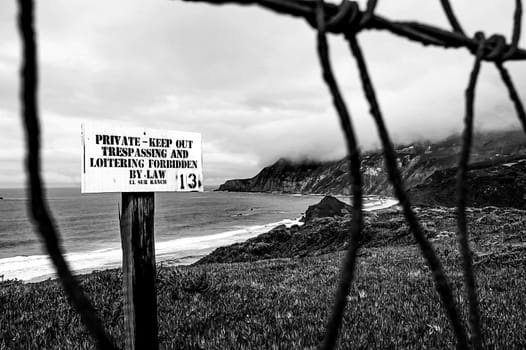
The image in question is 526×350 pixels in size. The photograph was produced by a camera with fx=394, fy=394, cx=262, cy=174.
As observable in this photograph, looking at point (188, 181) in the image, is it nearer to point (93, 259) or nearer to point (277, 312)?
point (277, 312)

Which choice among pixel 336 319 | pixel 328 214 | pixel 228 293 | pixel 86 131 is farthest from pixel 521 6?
pixel 328 214

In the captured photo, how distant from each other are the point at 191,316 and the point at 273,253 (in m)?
23.5

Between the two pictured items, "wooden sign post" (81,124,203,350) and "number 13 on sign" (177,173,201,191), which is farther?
"number 13 on sign" (177,173,201,191)

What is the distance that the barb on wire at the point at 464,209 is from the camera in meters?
1.08

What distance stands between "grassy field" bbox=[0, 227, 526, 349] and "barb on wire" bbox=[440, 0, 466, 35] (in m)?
4.25

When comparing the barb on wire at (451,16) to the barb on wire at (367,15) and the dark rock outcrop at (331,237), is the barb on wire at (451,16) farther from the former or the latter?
the dark rock outcrop at (331,237)

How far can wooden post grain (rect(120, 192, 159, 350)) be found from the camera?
3.99 metres

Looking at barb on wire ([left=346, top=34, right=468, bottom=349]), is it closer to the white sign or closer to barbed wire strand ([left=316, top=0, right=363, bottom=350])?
barbed wire strand ([left=316, top=0, right=363, bottom=350])

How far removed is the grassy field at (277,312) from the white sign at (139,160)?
2.28 meters

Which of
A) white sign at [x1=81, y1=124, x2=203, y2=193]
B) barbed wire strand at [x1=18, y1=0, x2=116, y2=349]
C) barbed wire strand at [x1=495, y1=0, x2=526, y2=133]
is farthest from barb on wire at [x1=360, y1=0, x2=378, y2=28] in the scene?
white sign at [x1=81, y1=124, x2=203, y2=193]

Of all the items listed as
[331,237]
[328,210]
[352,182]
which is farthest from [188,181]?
[328,210]

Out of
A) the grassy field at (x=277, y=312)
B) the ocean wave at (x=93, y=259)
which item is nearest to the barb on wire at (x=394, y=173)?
the grassy field at (x=277, y=312)

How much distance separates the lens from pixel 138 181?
13.4 ft

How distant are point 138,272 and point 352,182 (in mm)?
3675
